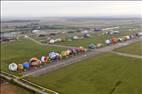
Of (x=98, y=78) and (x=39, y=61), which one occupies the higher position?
(x=39, y=61)

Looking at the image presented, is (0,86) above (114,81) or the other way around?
the other way around

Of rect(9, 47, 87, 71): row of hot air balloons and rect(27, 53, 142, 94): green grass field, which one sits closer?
rect(27, 53, 142, 94): green grass field

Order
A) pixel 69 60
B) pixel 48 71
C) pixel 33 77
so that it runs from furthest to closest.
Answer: pixel 69 60
pixel 48 71
pixel 33 77

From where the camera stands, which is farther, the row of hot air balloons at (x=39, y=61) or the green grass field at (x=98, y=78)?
the row of hot air balloons at (x=39, y=61)

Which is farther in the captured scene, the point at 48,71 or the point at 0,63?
the point at 0,63

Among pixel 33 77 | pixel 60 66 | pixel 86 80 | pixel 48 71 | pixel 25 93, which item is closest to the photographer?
pixel 25 93

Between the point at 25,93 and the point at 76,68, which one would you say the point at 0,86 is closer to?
the point at 25,93

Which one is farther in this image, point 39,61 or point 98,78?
point 39,61

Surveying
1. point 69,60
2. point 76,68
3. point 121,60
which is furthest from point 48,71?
point 121,60
